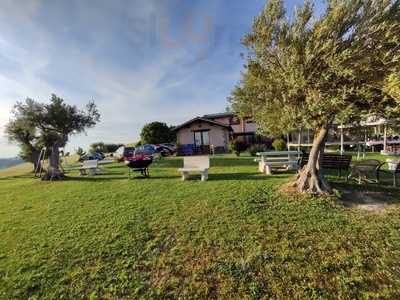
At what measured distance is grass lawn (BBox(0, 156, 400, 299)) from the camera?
125 inches

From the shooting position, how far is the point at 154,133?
35094 mm

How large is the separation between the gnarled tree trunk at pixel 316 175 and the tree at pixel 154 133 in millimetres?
29376

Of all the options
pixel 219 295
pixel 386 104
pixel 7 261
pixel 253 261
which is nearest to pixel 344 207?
pixel 386 104

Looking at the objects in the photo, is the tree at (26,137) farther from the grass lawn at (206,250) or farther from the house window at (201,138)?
the grass lawn at (206,250)

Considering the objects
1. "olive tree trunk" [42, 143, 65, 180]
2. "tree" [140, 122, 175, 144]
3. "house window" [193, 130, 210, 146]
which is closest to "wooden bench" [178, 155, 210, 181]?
"olive tree trunk" [42, 143, 65, 180]

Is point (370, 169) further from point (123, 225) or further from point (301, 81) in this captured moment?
point (123, 225)

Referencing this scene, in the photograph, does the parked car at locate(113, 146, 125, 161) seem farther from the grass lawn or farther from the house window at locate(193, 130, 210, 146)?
the grass lawn

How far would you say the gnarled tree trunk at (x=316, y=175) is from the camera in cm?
629

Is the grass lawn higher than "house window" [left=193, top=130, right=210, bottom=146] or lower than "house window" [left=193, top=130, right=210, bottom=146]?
lower

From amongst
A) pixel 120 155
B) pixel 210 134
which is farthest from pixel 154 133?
pixel 210 134

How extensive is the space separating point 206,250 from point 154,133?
106ft

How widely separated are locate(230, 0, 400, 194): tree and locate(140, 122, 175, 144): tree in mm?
29518

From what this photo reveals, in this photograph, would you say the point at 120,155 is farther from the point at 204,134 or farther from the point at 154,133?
the point at 154,133

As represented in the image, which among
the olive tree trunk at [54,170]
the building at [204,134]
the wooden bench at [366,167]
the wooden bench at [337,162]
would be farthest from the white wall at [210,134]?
the wooden bench at [366,167]
